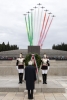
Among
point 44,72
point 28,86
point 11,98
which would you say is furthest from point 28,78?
point 44,72

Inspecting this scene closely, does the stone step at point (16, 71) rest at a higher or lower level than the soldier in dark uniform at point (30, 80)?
lower

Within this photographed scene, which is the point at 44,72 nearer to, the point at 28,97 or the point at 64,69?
the point at 28,97

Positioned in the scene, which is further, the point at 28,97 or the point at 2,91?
the point at 2,91

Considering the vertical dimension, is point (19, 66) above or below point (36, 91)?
above

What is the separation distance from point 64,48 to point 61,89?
88.2 meters

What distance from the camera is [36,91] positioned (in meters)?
10.9

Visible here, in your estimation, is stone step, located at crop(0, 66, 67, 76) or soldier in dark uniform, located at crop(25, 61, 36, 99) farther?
stone step, located at crop(0, 66, 67, 76)

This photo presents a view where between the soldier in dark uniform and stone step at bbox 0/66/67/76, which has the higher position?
the soldier in dark uniform

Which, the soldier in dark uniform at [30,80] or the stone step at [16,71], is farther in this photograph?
the stone step at [16,71]

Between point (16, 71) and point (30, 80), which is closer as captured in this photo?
point (30, 80)

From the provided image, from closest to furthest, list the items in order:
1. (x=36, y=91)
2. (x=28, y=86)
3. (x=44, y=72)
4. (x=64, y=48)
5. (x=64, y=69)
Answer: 1. (x=28, y=86)
2. (x=36, y=91)
3. (x=44, y=72)
4. (x=64, y=69)
5. (x=64, y=48)

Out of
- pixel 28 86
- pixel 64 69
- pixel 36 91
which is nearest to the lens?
pixel 28 86

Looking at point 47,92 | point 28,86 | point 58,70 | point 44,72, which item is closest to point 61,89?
point 47,92

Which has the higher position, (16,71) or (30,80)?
(30,80)
